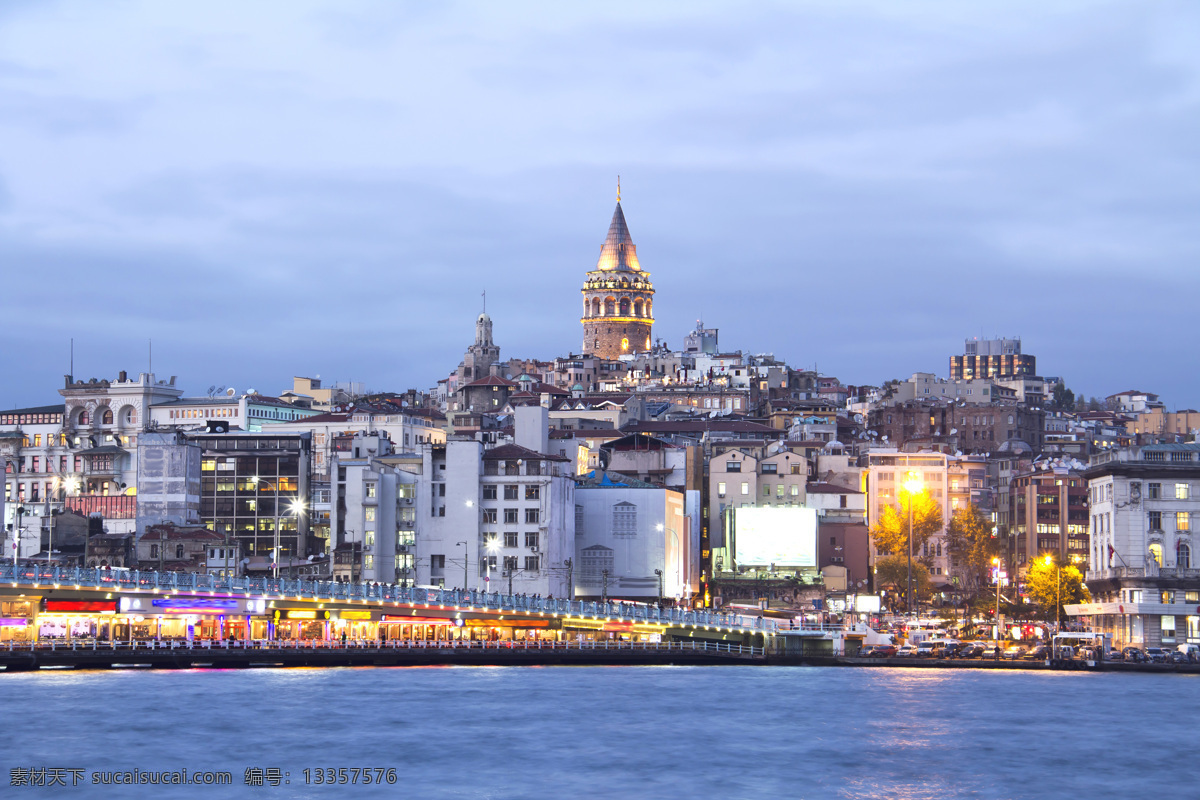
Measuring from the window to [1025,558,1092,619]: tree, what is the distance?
1071 inches

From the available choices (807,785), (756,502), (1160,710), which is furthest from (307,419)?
(807,785)

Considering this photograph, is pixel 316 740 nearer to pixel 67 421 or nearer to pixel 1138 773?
pixel 1138 773

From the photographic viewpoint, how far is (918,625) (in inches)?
4825

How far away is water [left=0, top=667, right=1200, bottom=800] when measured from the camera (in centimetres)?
6538

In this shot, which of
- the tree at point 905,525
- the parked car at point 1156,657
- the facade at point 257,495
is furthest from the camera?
the tree at point 905,525

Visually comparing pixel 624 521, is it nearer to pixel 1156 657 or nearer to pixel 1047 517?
pixel 1156 657

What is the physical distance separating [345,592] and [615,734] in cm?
3129

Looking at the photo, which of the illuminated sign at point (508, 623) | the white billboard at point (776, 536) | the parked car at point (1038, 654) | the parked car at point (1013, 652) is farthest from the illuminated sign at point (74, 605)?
the white billboard at point (776, 536)

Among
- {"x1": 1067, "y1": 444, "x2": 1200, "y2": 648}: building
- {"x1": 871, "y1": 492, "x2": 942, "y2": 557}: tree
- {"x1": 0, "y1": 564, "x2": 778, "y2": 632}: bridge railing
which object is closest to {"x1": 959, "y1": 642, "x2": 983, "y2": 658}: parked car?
{"x1": 1067, "y1": 444, "x2": 1200, "y2": 648}: building

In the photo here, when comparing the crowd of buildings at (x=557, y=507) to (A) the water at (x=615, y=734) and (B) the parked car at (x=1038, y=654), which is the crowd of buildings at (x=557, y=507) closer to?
(B) the parked car at (x=1038, y=654)

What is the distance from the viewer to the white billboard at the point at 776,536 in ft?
463

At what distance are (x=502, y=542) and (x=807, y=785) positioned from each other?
63.2 meters

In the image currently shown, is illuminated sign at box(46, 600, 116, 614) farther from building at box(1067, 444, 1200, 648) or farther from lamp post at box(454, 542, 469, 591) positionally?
building at box(1067, 444, 1200, 648)

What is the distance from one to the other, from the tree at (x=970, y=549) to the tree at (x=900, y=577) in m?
5.50
